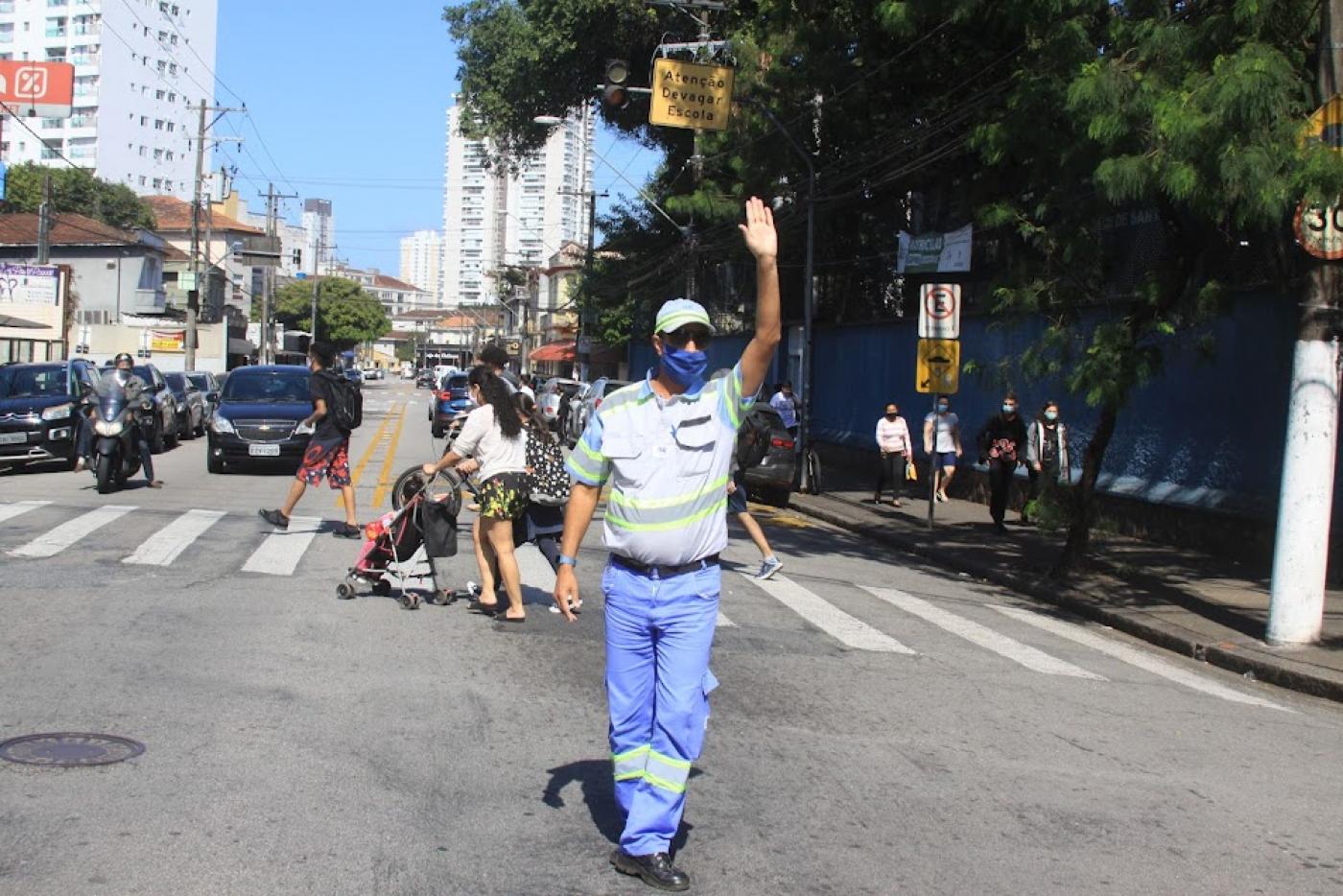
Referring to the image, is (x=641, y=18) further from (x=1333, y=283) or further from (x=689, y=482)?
(x=689, y=482)

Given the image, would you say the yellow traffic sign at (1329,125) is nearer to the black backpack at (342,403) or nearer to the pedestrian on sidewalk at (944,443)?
the black backpack at (342,403)

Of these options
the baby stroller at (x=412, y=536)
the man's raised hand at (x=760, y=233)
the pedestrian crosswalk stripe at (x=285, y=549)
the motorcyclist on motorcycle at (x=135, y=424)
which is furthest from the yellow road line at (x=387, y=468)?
the man's raised hand at (x=760, y=233)

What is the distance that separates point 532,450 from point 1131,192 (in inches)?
224

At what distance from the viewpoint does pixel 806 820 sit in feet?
18.0

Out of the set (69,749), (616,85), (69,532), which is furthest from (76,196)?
(69,749)

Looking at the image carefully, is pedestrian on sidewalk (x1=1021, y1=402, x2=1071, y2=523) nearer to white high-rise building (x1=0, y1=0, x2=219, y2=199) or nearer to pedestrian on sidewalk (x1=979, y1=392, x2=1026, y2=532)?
pedestrian on sidewalk (x1=979, y1=392, x2=1026, y2=532)

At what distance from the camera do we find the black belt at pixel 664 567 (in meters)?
4.71

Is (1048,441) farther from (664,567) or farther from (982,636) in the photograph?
(664,567)

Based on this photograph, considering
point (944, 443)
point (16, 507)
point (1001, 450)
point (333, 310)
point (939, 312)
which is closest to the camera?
point (16, 507)

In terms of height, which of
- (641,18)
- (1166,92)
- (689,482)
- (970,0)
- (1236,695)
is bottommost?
(1236,695)

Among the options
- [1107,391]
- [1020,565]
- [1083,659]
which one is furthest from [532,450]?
[1020,565]

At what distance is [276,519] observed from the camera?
45.4 ft

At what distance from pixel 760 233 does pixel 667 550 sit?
112 centimetres

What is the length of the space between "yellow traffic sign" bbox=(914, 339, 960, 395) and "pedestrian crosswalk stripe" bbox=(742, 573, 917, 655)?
6196mm
